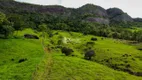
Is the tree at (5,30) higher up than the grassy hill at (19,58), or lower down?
higher up

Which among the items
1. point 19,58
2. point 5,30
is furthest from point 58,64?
point 5,30

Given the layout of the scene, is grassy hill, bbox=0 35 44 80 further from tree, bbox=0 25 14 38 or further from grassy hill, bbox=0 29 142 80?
tree, bbox=0 25 14 38

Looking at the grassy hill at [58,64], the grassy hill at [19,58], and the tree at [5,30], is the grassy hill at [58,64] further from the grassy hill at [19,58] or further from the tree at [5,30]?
the tree at [5,30]

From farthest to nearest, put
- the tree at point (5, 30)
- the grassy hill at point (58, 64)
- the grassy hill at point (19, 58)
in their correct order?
the tree at point (5, 30), the grassy hill at point (58, 64), the grassy hill at point (19, 58)

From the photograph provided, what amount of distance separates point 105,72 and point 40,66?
20.6 meters

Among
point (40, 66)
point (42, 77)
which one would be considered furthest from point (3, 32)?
point (42, 77)

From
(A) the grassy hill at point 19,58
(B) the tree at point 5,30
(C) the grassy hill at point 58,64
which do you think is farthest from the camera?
(B) the tree at point 5,30

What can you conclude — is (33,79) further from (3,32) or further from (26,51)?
(3,32)

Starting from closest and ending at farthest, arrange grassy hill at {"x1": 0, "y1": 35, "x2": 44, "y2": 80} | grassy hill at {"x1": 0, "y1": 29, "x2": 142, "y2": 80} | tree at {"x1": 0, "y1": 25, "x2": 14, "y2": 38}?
1. grassy hill at {"x1": 0, "y1": 35, "x2": 44, "y2": 80}
2. grassy hill at {"x1": 0, "y1": 29, "x2": 142, "y2": 80}
3. tree at {"x1": 0, "y1": 25, "x2": 14, "y2": 38}

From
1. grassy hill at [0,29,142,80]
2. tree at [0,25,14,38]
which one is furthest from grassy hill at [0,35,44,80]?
tree at [0,25,14,38]

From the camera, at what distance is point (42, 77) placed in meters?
76.1

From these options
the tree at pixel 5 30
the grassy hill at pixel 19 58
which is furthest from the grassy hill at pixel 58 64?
the tree at pixel 5 30

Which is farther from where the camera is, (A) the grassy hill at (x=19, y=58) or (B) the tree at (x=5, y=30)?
(B) the tree at (x=5, y=30)

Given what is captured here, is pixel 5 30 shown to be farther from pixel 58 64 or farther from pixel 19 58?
pixel 58 64
